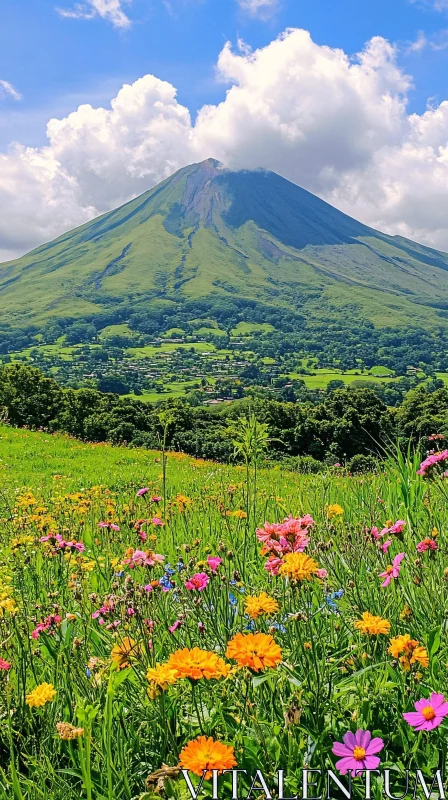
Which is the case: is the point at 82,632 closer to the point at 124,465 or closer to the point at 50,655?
the point at 50,655

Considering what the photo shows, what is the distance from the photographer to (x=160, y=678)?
149 centimetres

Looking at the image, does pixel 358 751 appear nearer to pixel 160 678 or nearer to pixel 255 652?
pixel 255 652

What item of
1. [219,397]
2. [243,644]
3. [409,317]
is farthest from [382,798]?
[409,317]

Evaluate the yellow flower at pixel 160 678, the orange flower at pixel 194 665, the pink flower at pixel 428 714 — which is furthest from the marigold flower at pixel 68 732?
the pink flower at pixel 428 714

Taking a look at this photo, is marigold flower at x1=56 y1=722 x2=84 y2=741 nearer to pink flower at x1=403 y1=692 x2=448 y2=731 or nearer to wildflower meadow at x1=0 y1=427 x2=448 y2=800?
wildflower meadow at x1=0 y1=427 x2=448 y2=800

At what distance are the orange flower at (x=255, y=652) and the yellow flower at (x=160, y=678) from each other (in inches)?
6.9

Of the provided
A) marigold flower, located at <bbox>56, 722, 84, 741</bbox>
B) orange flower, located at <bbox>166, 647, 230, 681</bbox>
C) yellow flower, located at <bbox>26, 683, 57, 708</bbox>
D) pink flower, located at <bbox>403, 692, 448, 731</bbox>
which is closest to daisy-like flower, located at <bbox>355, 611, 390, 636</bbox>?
pink flower, located at <bbox>403, 692, 448, 731</bbox>

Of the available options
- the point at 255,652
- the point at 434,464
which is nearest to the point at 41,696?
the point at 255,652

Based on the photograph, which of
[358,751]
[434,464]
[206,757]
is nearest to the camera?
[206,757]

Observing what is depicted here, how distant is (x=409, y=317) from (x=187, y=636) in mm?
205364

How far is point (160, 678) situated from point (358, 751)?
20.9 inches

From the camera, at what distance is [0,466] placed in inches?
501

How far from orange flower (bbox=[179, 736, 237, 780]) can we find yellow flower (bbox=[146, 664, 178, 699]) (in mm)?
246

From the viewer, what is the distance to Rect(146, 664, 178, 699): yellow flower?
1476mm
